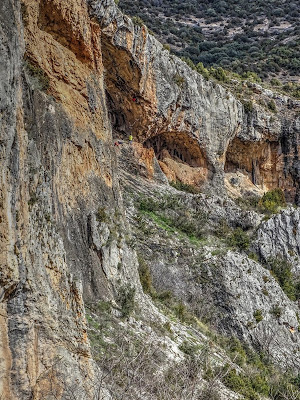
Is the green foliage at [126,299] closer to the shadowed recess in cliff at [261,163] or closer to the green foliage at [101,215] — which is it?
the green foliage at [101,215]

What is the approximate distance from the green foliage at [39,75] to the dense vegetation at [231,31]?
41.9 meters

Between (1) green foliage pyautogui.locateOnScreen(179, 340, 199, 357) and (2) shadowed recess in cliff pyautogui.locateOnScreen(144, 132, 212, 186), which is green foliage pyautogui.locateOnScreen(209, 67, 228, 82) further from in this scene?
(1) green foliage pyautogui.locateOnScreen(179, 340, 199, 357)

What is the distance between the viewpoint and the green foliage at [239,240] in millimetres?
22439

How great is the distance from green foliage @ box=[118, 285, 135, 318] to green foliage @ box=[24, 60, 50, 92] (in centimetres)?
620

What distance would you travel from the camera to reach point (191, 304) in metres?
18.4

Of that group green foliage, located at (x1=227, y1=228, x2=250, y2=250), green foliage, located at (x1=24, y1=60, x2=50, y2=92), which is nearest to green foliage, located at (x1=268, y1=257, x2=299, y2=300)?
green foliage, located at (x1=227, y1=228, x2=250, y2=250)

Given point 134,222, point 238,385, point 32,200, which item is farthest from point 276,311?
point 32,200

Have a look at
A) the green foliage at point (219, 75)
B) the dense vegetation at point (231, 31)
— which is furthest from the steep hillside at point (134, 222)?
the dense vegetation at point (231, 31)

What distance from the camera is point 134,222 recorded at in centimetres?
2072

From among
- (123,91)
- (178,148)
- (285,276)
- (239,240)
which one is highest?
(123,91)

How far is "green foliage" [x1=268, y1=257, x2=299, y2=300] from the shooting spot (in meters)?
22.8

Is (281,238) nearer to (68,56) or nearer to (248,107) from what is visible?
(248,107)

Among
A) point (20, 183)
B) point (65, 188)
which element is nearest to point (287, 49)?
point (65, 188)

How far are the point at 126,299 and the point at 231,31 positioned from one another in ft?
207
